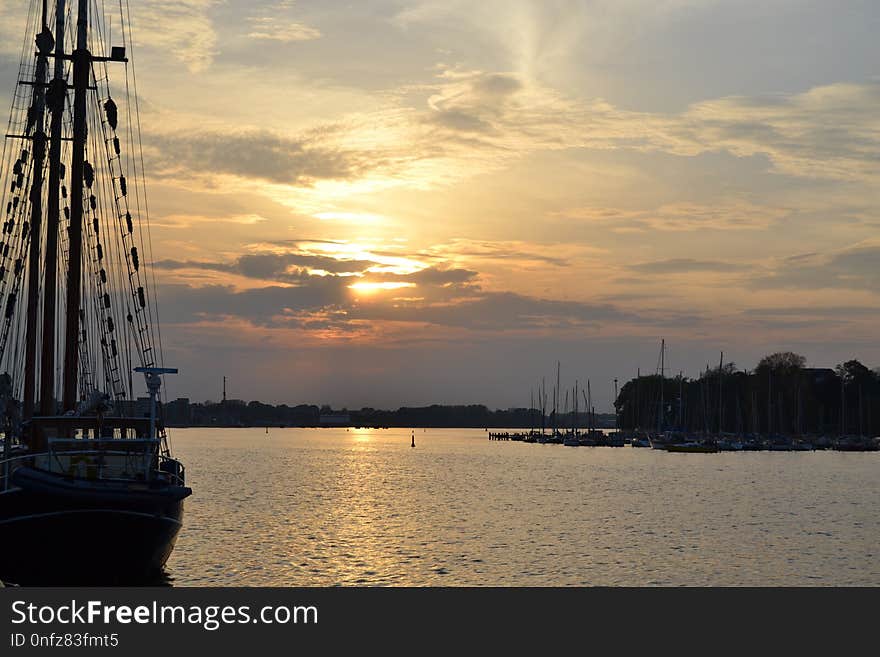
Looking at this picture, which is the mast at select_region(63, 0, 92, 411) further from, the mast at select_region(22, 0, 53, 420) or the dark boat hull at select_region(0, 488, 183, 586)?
the dark boat hull at select_region(0, 488, 183, 586)

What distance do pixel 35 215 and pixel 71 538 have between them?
830 inches

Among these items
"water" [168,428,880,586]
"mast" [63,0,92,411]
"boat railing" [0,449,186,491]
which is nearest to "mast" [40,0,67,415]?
"mast" [63,0,92,411]

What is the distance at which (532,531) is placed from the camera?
66.4 metres

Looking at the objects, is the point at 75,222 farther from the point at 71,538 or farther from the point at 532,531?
the point at 532,531

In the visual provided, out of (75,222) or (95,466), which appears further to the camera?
(75,222)

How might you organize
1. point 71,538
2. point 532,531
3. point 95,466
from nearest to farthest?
point 71,538 → point 95,466 → point 532,531

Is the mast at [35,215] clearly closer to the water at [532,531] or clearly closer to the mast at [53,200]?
the mast at [53,200]

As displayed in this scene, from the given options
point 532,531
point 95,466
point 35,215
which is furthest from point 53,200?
point 532,531

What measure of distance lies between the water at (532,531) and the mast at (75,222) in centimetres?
1038

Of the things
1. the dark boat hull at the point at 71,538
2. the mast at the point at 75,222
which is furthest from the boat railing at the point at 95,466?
the mast at the point at 75,222

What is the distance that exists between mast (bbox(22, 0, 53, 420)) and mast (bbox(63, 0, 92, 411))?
335 cm
